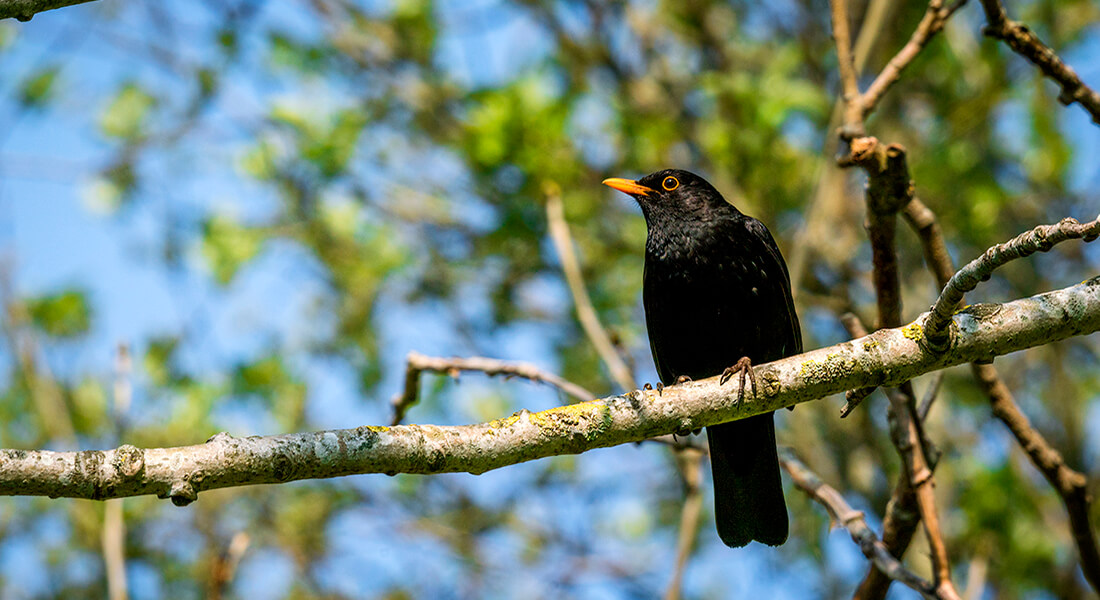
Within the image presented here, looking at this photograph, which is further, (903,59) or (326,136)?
(326,136)

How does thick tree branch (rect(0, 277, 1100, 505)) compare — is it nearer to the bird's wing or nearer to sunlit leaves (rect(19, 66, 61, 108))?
the bird's wing

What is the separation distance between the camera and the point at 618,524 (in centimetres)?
922

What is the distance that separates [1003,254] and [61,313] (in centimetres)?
692

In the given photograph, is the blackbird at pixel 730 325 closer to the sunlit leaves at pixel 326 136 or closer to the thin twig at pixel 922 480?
the thin twig at pixel 922 480

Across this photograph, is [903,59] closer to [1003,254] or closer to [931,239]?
[931,239]

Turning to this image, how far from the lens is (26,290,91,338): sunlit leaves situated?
7559mm

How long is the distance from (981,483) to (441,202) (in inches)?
181

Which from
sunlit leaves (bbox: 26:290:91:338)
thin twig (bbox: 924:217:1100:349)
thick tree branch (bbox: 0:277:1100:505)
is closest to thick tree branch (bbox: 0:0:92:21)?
thick tree branch (bbox: 0:277:1100:505)

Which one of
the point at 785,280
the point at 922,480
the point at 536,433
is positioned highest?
the point at 785,280

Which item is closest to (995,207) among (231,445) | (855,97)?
(855,97)

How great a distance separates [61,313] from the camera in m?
7.55

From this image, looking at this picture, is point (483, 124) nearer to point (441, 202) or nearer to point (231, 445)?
point (441, 202)

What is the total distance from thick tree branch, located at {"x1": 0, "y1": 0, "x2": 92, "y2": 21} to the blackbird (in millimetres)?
2883

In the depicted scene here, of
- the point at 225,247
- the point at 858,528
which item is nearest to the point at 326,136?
the point at 225,247
